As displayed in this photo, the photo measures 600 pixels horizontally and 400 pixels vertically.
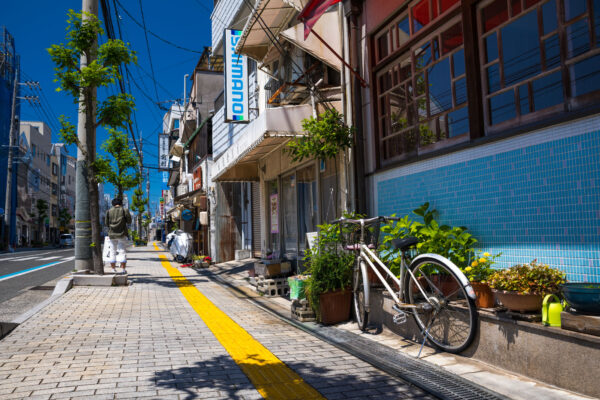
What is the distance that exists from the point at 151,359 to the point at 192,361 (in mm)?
406

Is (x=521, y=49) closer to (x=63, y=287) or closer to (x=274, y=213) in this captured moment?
(x=274, y=213)

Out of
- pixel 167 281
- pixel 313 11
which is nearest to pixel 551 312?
pixel 313 11

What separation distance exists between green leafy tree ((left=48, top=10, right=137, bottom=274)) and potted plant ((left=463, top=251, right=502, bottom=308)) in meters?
8.35

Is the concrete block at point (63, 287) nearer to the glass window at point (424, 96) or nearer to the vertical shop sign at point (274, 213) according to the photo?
the vertical shop sign at point (274, 213)

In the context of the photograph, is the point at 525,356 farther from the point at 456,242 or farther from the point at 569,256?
the point at 456,242

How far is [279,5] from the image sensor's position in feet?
31.1

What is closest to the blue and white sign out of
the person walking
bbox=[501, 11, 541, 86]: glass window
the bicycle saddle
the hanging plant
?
the person walking

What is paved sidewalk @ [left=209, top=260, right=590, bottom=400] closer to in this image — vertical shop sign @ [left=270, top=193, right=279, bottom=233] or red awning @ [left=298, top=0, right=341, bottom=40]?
red awning @ [left=298, top=0, right=341, bottom=40]

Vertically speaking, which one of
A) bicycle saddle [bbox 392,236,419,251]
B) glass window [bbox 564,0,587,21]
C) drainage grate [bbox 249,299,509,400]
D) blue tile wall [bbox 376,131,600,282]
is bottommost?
drainage grate [bbox 249,299,509,400]

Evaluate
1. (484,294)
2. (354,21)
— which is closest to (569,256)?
(484,294)

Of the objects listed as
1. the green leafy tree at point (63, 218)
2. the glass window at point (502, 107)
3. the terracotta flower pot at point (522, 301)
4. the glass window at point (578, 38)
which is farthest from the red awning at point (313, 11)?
the green leafy tree at point (63, 218)

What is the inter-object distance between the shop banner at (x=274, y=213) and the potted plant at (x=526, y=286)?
8445 millimetres

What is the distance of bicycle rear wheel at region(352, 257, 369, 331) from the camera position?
516cm

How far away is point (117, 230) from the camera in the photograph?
1066 cm
